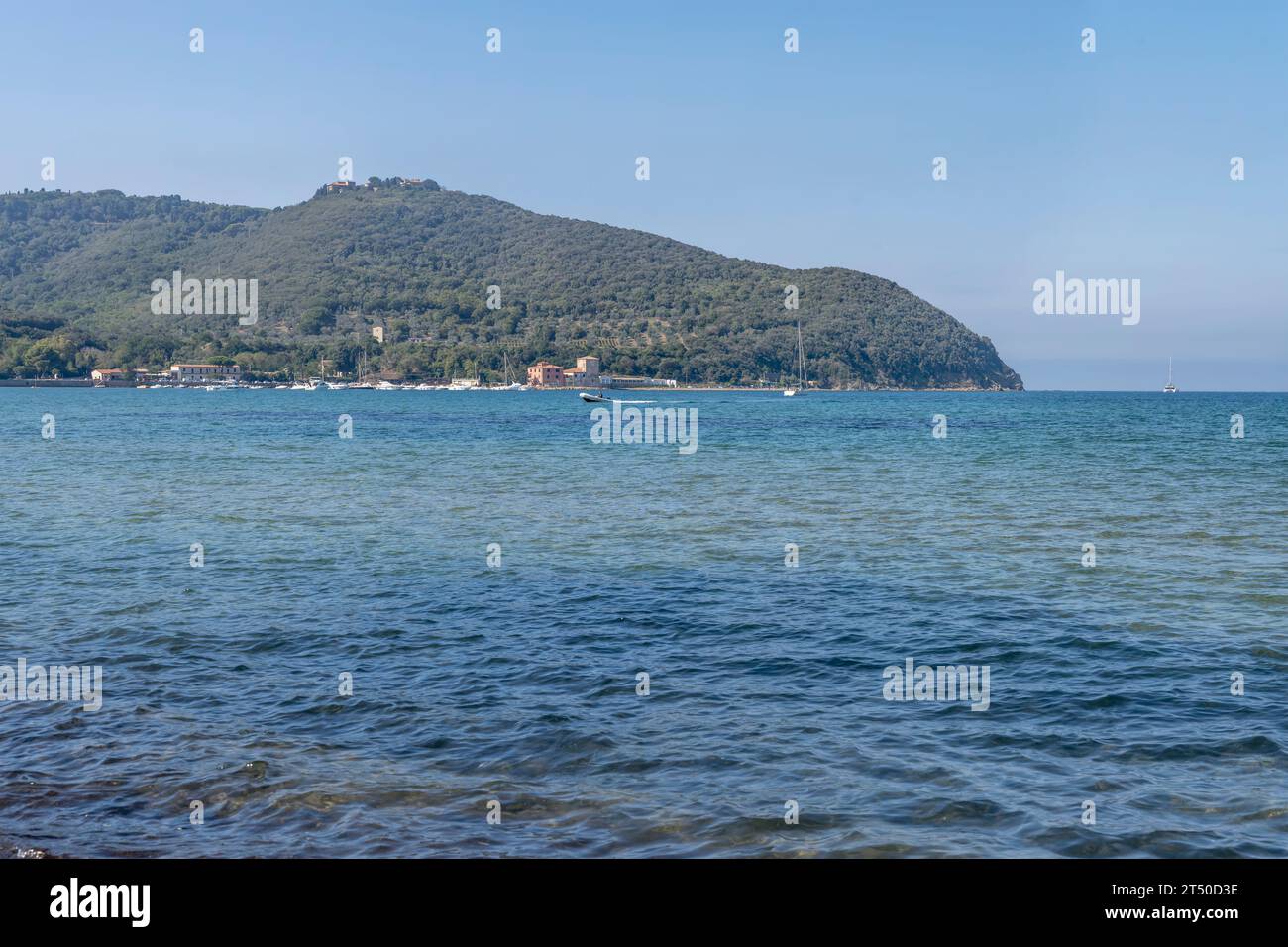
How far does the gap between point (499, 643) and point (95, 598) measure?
8.43 metres

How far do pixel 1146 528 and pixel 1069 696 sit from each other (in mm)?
17822

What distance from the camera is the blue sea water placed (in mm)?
9750

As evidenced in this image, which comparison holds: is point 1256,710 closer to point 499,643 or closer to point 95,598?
point 499,643

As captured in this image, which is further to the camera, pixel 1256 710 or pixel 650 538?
pixel 650 538

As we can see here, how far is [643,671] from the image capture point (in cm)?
1505

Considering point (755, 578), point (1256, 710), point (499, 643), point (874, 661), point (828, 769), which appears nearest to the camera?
point (828, 769)

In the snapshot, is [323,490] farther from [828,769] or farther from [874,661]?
[828,769]

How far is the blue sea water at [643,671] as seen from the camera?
32.0ft

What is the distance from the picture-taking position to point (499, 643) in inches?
647

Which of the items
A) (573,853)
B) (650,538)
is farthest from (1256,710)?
(650,538)
